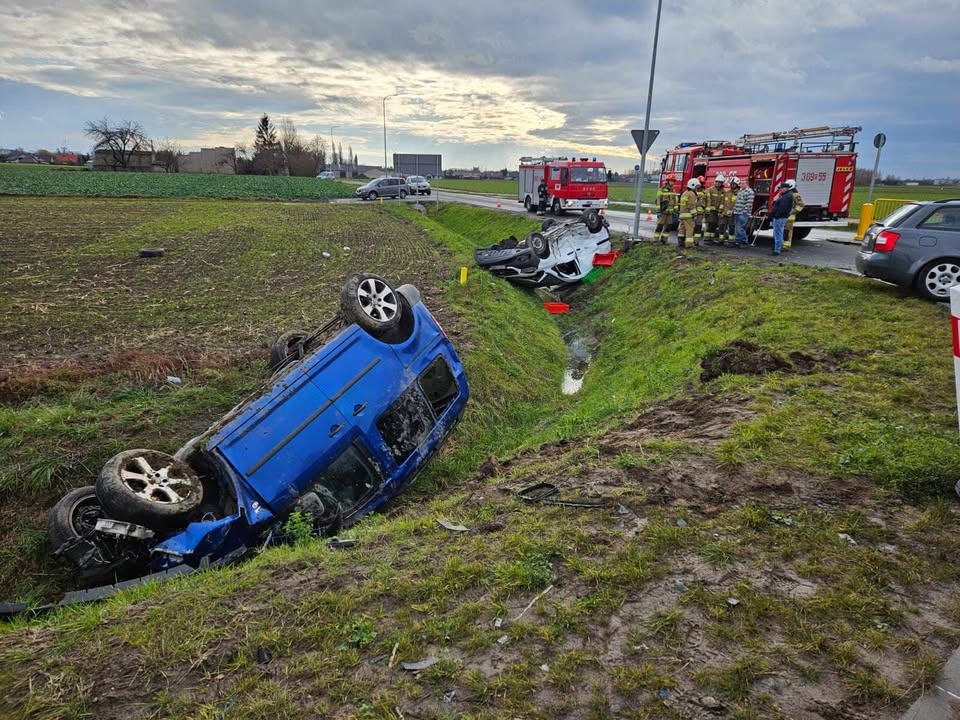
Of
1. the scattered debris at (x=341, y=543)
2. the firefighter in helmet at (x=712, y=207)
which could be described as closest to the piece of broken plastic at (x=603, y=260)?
the firefighter in helmet at (x=712, y=207)

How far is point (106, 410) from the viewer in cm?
603

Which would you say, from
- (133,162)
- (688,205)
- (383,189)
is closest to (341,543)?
(688,205)

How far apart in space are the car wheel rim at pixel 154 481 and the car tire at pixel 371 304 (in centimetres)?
190

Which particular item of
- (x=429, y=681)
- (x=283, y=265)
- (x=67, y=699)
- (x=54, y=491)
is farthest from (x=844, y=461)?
(x=283, y=265)

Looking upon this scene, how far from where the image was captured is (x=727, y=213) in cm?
1428

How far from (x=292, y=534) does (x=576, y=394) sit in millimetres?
5416

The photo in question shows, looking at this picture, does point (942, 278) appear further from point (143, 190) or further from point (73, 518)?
point (143, 190)

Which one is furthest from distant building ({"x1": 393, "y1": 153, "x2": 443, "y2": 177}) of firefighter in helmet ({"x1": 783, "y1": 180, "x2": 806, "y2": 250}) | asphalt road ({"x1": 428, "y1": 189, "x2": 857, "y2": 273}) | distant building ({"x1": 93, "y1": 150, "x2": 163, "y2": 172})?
distant building ({"x1": 93, "y1": 150, "x2": 163, "y2": 172})

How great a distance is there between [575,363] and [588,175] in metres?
16.4

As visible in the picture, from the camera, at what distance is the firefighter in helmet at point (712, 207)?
1405cm

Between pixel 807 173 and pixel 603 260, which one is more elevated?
pixel 807 173

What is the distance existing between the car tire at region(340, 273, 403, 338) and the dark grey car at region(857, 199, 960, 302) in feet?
22.7

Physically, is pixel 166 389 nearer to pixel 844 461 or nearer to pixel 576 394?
pixel 576 394

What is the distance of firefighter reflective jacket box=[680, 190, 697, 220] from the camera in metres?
13.7
